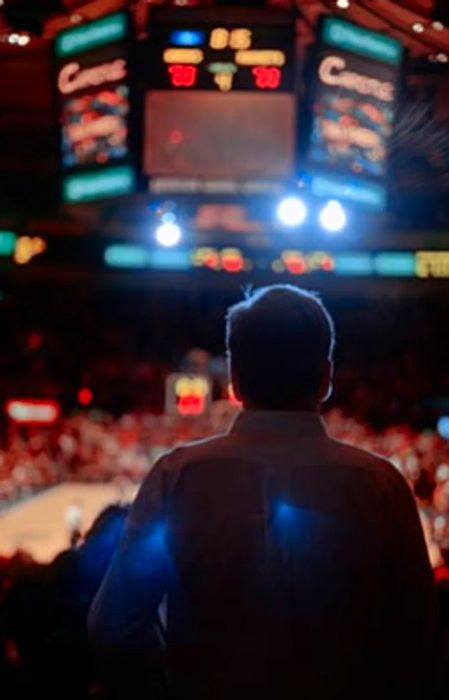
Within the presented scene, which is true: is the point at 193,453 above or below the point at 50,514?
above

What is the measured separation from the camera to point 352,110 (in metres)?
4.67

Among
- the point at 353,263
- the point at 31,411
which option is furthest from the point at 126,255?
the point at 31,411

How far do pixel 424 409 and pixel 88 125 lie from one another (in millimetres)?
7360

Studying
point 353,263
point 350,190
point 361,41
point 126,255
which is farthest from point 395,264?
point 361,41

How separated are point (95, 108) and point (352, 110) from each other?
41.6 inches

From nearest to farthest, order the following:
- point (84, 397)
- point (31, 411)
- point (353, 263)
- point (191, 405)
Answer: point (353, 263) → point (191, 405) → point (31, 411) → point (84, 397)

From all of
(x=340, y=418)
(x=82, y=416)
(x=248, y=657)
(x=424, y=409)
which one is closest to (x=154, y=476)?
(x=248, y=657)

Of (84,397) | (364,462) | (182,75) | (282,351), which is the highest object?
(182,75)

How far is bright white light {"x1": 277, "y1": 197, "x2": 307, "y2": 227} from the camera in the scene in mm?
5189

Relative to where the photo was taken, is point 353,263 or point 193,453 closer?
point 193,453

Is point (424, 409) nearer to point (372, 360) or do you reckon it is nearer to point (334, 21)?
point (372, 360)

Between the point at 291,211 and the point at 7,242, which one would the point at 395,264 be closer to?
the point at 291,211

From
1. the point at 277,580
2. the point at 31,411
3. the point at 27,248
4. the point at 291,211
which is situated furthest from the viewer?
the point at 31,411

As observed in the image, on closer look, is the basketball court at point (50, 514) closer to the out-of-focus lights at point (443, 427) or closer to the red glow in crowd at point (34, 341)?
the red glow in crowd at point (34, 341)
